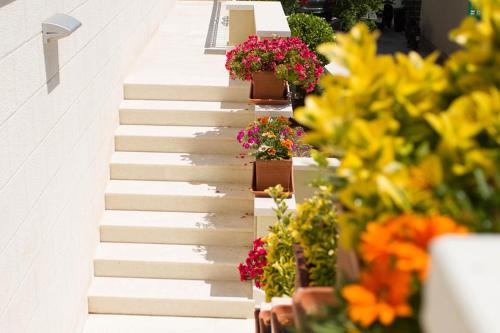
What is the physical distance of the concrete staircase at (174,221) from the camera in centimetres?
604

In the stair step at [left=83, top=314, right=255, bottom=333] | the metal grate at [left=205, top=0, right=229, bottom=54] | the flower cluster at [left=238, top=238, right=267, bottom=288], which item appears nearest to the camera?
the flower cluster at [left=238, top=238, right=267, bottom=288]

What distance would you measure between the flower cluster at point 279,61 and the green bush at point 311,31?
6.90ft

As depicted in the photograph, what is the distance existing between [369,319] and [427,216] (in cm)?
23

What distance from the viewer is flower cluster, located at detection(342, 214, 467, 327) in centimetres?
135

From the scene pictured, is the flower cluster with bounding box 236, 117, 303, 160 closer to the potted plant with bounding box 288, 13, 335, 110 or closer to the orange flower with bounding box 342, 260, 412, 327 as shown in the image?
the potted plant with bounding box 288, 13, 335, 110

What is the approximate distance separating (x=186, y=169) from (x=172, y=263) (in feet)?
3.23

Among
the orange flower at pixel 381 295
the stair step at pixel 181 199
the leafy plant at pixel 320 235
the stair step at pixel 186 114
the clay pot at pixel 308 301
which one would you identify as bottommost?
the stair step at pixel 181 199

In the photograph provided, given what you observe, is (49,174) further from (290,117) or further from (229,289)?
(290,117)

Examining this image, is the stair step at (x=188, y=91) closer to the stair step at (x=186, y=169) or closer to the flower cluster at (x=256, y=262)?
the stair step at (x=186, y=169)

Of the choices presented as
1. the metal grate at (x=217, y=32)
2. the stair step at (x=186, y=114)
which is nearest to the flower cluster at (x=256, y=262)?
the stair step at (x=186, y=114)

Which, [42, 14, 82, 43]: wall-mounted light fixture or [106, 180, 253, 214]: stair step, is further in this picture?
[106, 180, 253, 214]: stair step

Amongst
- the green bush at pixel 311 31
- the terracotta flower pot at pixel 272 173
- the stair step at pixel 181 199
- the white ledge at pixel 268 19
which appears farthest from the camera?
the green bush at pixel 311 31

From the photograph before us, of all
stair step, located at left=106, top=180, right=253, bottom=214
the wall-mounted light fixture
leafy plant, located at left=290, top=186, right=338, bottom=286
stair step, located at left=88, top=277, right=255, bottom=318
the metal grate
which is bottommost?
stair step, located at left=88, top=277, right=255, bottom=318

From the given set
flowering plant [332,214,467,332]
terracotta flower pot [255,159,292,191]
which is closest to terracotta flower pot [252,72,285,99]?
terracotta flower pot [255,159,292,191]
